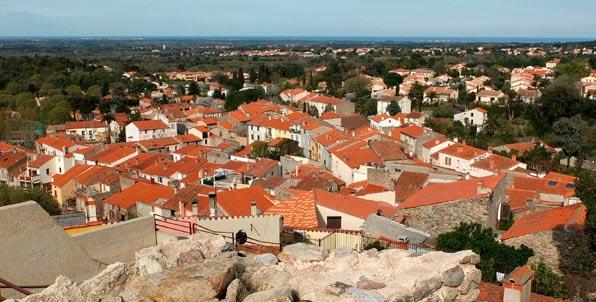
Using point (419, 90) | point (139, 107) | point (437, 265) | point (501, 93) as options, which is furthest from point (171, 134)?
point (437, 265)

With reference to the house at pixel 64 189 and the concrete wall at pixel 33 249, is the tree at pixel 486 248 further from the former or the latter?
the house at pixel 64 189

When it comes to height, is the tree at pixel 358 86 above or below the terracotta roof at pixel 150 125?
above

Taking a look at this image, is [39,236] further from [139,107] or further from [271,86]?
[271,86]

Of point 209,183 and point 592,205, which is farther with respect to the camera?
point 209,183

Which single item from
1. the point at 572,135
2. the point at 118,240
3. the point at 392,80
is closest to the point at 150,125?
the point at 572,135

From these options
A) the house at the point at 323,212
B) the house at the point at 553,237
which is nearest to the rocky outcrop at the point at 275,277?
the house at the point at 323,212

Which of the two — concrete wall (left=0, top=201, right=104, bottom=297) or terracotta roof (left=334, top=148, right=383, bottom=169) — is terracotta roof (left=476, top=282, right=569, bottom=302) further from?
terracotta roof (left=334, top=148, right=383, bottom=169)

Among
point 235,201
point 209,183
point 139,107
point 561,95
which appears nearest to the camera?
point 235,201
